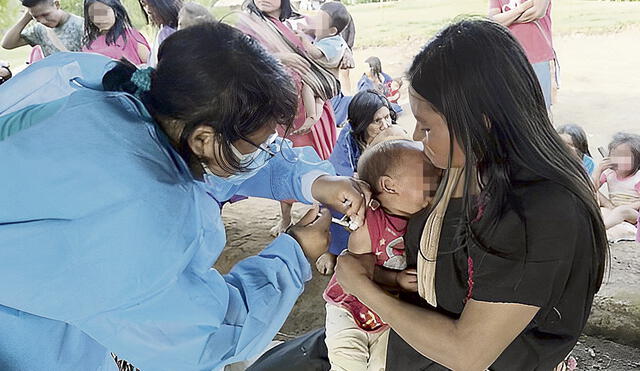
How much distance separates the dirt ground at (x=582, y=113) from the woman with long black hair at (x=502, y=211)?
149 cm

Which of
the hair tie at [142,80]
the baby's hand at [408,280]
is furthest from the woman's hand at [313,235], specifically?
the hair tie at [142,80]

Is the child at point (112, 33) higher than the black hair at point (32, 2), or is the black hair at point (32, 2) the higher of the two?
the black hair at point (32, 2)

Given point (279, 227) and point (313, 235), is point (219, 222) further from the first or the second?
point (279, 227)

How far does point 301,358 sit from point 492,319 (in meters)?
0.78

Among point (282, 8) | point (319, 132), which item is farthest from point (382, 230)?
point (282, 8)

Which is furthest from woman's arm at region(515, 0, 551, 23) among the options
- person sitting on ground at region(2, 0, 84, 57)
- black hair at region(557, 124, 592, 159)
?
person sitting on ground at region(2, 0, 84, 57)

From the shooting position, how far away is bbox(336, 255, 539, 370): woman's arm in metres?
1.21

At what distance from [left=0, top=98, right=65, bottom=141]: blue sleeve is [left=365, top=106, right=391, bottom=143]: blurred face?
84.4 inches

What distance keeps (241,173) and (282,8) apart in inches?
86.5

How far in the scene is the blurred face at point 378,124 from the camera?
312 cm

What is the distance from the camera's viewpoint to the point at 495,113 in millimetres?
1148

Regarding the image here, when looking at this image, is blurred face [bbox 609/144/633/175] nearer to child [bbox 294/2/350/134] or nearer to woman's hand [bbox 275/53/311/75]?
child [bbox 294/2/350/134]

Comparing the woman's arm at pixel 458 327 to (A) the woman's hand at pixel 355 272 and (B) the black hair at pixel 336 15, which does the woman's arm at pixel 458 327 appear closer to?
(A) the woman's hand at pixel 355 272

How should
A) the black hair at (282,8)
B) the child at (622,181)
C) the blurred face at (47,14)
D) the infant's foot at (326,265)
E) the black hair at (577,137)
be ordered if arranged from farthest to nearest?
the blurred face at (47,14), the child at (622,181), the black hair at (577,137), the black hair at (282,8), the infant's foot at (326,265)
